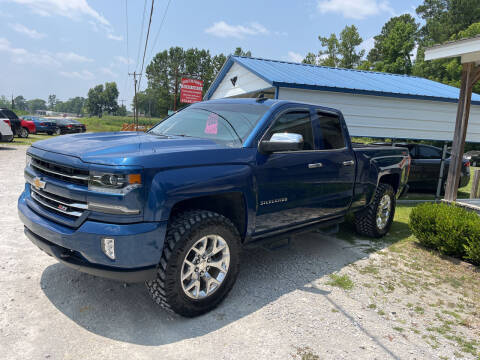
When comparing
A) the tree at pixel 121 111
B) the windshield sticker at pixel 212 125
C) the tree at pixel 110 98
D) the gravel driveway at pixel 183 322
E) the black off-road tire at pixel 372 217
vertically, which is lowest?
the gravel driveway at pixel 183 322

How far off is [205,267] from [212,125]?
1.61m

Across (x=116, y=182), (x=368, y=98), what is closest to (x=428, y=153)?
(x=368, y=98)

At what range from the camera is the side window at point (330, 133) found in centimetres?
441

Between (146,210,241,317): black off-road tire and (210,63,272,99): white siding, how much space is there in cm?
741

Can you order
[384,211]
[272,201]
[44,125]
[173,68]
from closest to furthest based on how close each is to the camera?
[272,201] < [384,211] < [44,125] < [173,68]

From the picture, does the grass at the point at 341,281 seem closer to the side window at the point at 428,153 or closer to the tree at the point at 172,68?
the side window at the point at 428,153

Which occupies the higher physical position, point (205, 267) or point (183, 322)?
point (205, 267)

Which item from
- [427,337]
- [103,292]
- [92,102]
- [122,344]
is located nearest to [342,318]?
[427,337]

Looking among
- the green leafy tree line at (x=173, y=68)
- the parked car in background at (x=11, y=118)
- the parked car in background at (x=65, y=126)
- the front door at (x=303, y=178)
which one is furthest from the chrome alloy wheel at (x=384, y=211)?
the green leafy tree line at (x=173, y=68)

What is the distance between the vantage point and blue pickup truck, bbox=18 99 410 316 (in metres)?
2.62

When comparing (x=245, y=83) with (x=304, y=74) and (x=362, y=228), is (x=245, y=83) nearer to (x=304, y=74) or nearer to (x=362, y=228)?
(x=304, y=74)

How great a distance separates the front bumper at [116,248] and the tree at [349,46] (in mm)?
58852

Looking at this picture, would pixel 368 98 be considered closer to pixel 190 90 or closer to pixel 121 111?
pixel 190 90

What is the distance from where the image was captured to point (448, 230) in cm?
508
